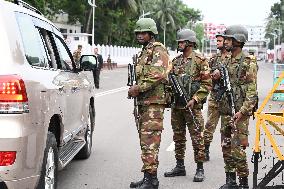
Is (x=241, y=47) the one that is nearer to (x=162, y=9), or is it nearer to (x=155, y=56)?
(x=155, y=56)

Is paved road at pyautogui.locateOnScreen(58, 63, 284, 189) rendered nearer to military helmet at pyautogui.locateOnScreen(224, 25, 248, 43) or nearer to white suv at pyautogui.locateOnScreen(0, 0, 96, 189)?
white suv at pyautogui.locateOnScreen(0, 0, 96, 189)

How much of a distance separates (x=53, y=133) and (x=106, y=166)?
91.6 inches

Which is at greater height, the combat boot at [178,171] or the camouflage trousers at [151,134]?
the camouflage trousers at [151,134]

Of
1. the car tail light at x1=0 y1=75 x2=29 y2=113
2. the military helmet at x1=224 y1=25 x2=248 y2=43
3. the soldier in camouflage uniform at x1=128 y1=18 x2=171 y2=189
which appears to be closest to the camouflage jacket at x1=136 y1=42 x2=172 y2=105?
the soldier in camouflage uniform at x1=128 y1=18 x2=171 y2=189

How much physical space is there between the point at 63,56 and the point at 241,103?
6.82 feet

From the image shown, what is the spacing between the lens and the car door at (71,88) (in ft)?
19.5

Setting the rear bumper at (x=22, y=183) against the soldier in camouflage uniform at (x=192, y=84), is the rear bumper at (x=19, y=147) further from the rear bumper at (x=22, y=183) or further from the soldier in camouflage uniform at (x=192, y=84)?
the soldier in camouflage uniform at (x=192, y=84)

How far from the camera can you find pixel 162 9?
102 metres

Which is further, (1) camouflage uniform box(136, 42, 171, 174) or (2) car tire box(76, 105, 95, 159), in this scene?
(2) car tire box(76, 105, 95, 159)

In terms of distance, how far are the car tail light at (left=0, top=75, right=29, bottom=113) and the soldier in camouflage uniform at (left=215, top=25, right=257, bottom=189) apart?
7.66ft

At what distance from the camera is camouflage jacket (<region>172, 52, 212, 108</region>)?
6.60 m

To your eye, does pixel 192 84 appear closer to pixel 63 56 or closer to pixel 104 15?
pixel 63 56

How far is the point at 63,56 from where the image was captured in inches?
255

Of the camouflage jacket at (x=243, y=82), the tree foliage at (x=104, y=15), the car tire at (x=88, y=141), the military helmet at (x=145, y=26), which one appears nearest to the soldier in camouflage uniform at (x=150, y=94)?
the military helmet at (x=145, y=26)
